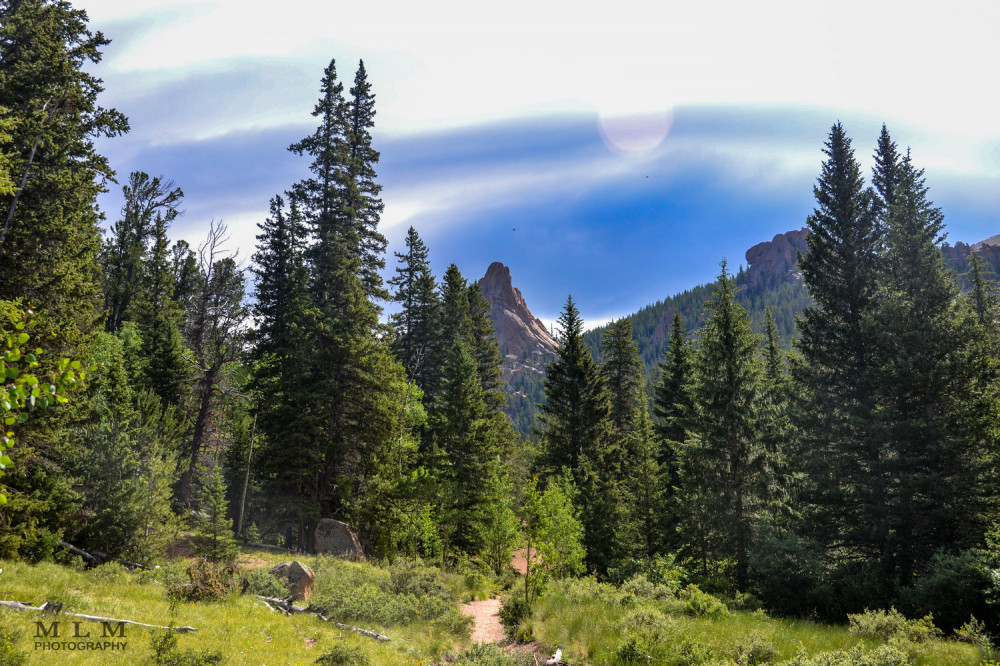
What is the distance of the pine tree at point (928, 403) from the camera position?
16.0 metres

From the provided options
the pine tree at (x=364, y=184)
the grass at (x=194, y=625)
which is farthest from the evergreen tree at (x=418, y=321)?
the grass at (x=194, y=625)

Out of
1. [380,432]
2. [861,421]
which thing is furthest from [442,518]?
[861,421]

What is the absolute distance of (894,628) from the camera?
11.0 metres

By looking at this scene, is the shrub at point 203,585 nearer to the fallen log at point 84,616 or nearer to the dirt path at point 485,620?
the fallen log at point 84,616

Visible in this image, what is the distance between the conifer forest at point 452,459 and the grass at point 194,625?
11cm

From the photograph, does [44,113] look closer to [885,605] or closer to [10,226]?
[10,226]

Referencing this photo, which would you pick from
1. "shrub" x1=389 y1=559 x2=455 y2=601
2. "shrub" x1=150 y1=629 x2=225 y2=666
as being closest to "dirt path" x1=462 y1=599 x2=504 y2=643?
"shrub" x1=389 y1=559 x2=455 y2=601

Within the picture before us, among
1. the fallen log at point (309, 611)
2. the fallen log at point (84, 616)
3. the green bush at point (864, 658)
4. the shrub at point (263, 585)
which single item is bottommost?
the fallen log at point (309, 611)

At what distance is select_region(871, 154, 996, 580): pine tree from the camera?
16.0m

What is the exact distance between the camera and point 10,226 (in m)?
15.6

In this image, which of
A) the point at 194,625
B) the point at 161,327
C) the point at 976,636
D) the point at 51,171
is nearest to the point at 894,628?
the point at 976,636

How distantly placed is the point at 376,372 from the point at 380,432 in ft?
11.4

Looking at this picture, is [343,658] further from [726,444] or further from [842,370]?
[842,370]

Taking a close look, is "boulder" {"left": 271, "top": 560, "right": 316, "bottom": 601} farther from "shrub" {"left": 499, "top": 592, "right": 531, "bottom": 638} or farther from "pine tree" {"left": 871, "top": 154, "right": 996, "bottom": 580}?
"pine tree" {"left": 871, "top": 154, "right": 996, "bottom": 580}
